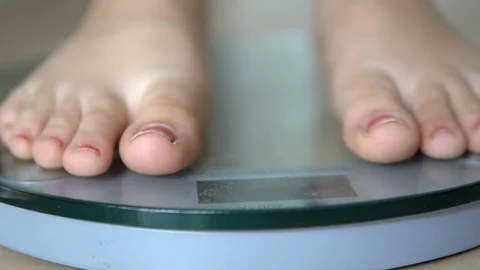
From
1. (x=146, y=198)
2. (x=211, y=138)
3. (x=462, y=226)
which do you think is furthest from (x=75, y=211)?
(x=462, y=226)

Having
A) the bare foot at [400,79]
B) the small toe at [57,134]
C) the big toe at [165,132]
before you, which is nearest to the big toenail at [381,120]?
the bare foot at [400,79]

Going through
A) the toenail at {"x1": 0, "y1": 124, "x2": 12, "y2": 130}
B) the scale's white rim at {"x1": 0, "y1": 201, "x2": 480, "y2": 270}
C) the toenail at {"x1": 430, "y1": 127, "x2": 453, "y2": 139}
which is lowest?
the scale's white rim at {"x1": 0, "y1": 201, "x2": 480, "y2": 270}

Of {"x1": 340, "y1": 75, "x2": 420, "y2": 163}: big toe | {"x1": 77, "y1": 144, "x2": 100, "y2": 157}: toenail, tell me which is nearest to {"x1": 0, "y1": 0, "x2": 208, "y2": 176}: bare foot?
{"x1": 77, "y1": 144, "x2": 100, "y2": 157}: toenail

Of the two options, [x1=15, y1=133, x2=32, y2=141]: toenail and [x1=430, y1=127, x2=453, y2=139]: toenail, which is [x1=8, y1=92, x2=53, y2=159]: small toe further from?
[x1=430, y1=127, x2=453, y2=139]: toenail

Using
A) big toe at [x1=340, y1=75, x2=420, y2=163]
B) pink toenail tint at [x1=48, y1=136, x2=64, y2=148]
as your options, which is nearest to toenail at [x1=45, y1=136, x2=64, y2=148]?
pink toenail tint at [x1=48, y1=136, x2=64, y2=148]

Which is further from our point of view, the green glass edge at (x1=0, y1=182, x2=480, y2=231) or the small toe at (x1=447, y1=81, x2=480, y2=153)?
the small toe at (x1=447, y1=81, x2=480, y2=153)

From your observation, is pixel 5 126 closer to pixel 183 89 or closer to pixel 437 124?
pixel 183 89

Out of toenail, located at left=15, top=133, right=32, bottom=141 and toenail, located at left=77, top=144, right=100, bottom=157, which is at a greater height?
toenail, located at left=15, top=133, right=32, bottom=141
